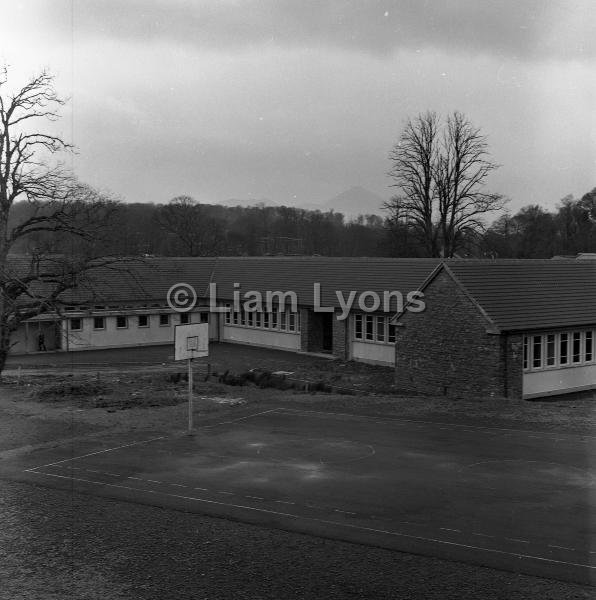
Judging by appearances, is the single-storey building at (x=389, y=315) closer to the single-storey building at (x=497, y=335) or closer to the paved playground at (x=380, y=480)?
the single-storey building at (x=497, y=335)

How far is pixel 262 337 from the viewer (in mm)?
39594

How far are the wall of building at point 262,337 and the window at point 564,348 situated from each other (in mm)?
15050

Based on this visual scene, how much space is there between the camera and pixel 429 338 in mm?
24922

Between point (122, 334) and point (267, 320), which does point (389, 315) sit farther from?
point (122, 334)

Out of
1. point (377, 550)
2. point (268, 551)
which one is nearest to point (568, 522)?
point (377, 550)

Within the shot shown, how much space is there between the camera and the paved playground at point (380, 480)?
397 inches

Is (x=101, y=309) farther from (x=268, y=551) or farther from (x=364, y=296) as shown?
(x=268, y=551)

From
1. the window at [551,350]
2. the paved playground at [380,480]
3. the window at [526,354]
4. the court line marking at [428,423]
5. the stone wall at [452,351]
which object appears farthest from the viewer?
the window at [551,350]

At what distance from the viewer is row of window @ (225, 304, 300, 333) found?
37.7m

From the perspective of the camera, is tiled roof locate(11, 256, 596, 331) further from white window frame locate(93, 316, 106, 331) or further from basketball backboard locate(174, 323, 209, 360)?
basketball backboard locate(174, 323, 209, 360)

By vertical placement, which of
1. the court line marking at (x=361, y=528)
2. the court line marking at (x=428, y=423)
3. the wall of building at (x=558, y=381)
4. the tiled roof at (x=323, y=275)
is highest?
the tiled roof at (x=323, y=275)

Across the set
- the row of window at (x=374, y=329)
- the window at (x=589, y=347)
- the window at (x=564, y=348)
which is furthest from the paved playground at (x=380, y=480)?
the row of window at (x=374, y=329)

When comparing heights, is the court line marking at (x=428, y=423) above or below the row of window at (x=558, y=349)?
below
